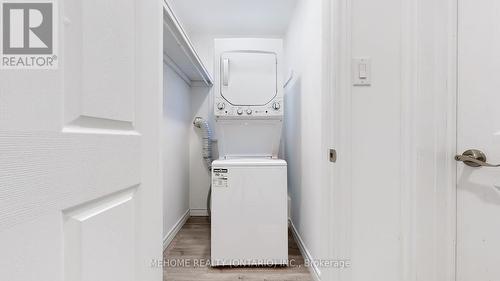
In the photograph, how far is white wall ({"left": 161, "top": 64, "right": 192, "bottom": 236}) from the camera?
7.14 ft

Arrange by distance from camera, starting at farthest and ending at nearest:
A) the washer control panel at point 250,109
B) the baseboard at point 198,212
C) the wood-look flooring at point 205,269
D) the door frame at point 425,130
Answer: the baseboard at point 198,212
the washer control panel at point 250,109
the wood-look flooring at point 205,269
the door frame at point 425,130

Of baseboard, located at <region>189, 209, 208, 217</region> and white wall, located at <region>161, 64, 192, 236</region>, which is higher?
white wall, located at <region>161, 64, 192, 236</region>

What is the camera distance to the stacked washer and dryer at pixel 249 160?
1.82 meters

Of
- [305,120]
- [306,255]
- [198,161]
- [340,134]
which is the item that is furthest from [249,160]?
[198,161]

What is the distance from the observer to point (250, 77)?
6.99 ft

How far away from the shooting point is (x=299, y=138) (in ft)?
7.33

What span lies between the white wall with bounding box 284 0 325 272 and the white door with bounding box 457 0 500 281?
53 cm

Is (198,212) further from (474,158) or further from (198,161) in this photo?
(474,158)

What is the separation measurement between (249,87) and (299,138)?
0.63 metres

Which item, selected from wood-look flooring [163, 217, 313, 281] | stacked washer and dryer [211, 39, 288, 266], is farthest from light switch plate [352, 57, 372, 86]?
wood-look flooring [163, 217, 313, 281]

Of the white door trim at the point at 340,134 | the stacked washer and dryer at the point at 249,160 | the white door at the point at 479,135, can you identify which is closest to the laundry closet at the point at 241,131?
the stacked washer and dryer at the point at 249,160

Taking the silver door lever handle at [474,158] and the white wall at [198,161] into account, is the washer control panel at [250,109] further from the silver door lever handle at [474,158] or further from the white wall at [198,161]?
the silver door lever handle at [474,158]

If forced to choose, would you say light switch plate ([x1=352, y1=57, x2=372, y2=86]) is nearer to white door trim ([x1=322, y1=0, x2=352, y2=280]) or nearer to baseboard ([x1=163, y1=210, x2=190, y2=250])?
white door trim ([x1=322, y1=0, x2=352, y2=280])

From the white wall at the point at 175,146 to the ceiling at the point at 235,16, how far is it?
642mm
